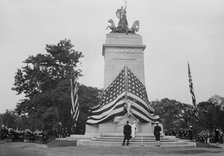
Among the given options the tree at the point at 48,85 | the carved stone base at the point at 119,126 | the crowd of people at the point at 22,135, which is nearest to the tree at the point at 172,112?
the tree at the point at 48,85

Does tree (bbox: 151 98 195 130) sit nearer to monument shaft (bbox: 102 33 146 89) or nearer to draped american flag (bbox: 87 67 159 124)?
monument shaft (bbox: 102 33 146 89)

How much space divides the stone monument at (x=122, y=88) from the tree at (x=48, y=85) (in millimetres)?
10266

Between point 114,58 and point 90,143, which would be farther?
point 114,58

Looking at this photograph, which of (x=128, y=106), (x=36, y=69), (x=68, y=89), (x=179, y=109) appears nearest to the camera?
(x=128, y=106)

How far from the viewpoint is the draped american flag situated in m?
23.9

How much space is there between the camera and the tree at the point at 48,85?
3669 cm

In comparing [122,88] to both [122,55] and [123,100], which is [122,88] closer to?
[123,100]

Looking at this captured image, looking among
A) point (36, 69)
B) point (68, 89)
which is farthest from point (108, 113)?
point (36, 69)

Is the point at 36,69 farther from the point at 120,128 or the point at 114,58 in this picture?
the point at 120,128

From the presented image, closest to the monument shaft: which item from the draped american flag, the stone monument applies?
the stone monument

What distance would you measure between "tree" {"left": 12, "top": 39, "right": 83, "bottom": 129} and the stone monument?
1027cm

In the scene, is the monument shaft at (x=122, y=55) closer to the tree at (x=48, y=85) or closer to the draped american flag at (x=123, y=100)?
the draped american flag at (x=123, y=100)

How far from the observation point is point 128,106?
23.1m

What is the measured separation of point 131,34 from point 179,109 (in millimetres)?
48140
